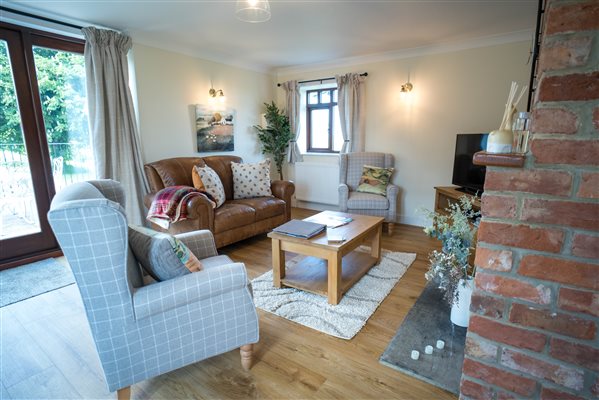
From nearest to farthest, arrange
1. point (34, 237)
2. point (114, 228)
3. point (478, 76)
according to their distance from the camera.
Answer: point (114, 228), point (34, 237), point (478, 76)

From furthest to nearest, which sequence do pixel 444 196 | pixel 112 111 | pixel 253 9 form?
pixel 444 196 < pixel 112 111 < pixel 253 9

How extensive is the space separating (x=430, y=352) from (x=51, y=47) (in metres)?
4.11

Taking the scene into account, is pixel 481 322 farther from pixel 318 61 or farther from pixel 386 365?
pixel 318 61

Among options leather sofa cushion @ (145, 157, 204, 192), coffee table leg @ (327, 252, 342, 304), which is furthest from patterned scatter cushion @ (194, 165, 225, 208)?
coffee table leg @ (327, 252, 342, 304)

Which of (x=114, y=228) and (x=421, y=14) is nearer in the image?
(x=114, y=228)

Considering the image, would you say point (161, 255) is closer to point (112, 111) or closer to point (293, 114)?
point (112, 111)

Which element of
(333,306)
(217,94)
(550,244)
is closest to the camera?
(550,244)

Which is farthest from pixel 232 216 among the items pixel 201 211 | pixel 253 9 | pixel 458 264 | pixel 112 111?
pixel 458 264

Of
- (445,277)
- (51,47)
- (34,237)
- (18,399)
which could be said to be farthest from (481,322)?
(51,47)

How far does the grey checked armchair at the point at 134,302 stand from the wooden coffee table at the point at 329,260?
0.78 m

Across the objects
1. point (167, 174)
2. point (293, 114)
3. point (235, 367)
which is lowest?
point (235, 367)

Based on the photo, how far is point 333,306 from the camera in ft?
7.20

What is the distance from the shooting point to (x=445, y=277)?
1.89m

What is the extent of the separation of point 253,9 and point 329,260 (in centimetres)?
179
